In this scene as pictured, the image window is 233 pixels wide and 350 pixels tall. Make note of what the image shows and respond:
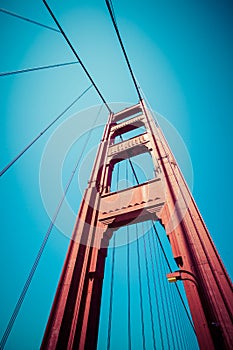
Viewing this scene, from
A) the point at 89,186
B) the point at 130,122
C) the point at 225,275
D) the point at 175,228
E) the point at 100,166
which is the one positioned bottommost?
the point at 225,275

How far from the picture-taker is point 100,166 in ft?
18.7

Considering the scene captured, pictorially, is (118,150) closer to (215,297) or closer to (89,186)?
(89,186)

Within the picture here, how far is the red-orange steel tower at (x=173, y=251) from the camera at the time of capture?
1.88 metres

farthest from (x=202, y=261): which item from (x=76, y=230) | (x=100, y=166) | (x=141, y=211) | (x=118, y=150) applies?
(x=118, y=150)

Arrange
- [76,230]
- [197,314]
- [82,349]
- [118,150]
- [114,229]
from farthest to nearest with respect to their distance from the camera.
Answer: [118,150]
[114,229]
[76,230]
[82,349]
[197,314]

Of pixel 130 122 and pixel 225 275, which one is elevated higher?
pixel 130 122

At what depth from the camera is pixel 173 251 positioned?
8.66 ft

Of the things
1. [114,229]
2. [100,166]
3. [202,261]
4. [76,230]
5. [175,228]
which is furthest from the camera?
[100,166]

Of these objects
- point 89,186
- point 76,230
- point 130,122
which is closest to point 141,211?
point 76,230

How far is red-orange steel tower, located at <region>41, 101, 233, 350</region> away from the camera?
188 cm

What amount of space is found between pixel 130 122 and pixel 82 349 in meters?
7.63

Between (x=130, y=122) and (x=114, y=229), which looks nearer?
(x=114, y=229)

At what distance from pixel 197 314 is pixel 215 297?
274 mm

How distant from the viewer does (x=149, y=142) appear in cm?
579
